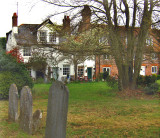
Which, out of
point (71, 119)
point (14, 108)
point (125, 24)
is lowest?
point (71, 119)

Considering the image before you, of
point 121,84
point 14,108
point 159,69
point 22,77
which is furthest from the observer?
point 159,69

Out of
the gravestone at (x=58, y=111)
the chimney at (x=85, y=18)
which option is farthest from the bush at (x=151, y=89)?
the gravestone at (x=58, y=111)

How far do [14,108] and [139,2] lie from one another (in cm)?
1074

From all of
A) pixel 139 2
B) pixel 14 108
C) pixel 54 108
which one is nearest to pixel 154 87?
pixel 139 2

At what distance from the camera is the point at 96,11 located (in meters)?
13.7

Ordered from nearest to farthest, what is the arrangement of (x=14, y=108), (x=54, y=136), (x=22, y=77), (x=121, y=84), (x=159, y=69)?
(x=54, y=136) < (x=14, y=108) < (x=22, y=77) < (x=121, y=84) < (x=159, y=69)

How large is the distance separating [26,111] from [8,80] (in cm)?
703

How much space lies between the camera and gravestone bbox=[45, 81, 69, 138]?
419cm

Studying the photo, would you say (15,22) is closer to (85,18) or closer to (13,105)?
(85,18)

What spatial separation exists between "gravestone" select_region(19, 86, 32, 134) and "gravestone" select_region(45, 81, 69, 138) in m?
1.45

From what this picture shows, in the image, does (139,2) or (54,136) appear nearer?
(54,136)

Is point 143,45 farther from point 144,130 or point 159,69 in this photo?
point 159,69

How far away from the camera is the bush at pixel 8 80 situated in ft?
39.7

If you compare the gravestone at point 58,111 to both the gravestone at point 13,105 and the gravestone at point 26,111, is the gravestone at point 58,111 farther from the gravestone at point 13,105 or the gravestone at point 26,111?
the gravestone at point 13,105
